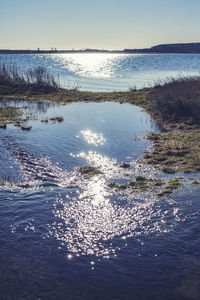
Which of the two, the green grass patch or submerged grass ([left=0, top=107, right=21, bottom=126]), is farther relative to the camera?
the green grass patch

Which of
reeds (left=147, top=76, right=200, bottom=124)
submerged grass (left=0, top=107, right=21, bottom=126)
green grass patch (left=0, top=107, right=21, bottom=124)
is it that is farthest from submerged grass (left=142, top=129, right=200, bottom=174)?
green grass patch (left=0, top=107, right=21, bottom=124)

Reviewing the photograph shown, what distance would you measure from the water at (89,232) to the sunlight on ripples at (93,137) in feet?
5.08

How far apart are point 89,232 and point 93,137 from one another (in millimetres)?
9802

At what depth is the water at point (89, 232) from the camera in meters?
6.16

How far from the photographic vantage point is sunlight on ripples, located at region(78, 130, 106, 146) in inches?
645

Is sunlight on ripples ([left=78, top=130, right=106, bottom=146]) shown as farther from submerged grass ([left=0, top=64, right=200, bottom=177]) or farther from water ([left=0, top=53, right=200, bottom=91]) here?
water ([left=0, top=53, right=200, bottom=91])

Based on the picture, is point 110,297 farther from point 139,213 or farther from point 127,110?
point 127,110

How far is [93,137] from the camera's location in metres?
17.3

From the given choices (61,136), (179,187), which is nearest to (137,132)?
(61,136)

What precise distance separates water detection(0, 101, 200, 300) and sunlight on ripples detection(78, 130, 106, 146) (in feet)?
5.08

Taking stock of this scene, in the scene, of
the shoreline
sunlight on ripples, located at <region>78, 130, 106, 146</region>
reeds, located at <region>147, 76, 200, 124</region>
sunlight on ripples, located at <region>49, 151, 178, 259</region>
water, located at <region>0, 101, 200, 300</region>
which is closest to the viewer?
water, located at <region>0, 101, 200, 300</region>

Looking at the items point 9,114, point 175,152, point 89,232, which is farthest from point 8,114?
point 89,232

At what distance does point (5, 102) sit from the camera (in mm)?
29281

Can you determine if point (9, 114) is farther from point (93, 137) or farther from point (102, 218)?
point (102, 218)
